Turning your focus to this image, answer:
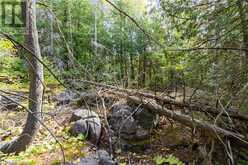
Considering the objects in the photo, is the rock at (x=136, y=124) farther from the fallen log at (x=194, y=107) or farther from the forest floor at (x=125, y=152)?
the fallen log at (x=194, y=107)

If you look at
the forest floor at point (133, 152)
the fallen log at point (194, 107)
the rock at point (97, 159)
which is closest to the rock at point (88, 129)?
the forest floor at point (133, 152)

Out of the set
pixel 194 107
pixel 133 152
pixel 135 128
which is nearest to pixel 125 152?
pixel 133 152

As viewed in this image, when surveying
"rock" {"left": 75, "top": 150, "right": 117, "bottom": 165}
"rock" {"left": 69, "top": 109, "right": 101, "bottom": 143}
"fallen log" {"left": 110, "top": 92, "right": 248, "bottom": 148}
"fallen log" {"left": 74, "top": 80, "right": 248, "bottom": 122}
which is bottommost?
"rock" {"left": 75, "top": 150, "right": 117, "bottom": 165}

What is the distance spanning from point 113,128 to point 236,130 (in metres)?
2.87

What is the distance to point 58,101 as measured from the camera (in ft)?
Result: 33.6

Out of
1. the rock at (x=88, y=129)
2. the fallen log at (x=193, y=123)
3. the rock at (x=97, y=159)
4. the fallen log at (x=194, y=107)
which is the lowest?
the rock at (x=97, y=159)

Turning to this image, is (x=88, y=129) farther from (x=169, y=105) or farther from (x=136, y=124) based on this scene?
(x=169, y=105)

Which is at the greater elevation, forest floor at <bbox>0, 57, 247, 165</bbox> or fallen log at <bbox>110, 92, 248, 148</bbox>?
fallen log at <bbox>110, 92, 248, 148</bbox>

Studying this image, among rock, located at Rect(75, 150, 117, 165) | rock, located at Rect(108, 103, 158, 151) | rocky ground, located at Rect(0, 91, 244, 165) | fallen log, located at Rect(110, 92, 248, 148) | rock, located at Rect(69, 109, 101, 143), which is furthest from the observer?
rock, located at Rect(69, 109, 101, 143)

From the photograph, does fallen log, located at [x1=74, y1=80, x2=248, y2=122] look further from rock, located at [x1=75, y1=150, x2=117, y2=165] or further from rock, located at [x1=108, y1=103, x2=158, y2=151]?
rock, located at [x1=75, y1=150, x2=117, y2=165]

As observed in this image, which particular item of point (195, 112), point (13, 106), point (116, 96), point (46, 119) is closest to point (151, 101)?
point (195, 112)

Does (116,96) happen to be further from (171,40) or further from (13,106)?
(13,106)

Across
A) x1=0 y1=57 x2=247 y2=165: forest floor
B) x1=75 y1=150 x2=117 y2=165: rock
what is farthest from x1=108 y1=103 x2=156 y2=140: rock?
x1=75 y1=150 x2=117 y2=165: rock

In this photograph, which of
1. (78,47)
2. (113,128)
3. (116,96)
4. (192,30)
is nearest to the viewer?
(192,30)
